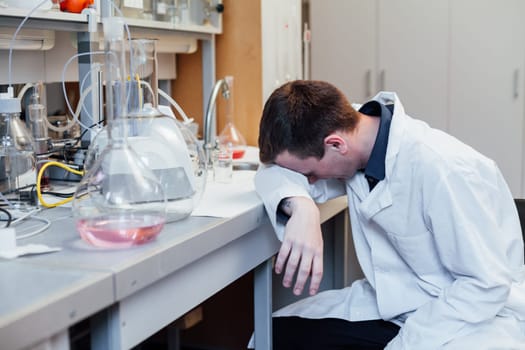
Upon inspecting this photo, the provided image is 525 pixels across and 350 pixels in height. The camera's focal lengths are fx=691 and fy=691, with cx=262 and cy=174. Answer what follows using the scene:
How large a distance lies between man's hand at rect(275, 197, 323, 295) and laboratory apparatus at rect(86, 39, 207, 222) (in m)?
0.21

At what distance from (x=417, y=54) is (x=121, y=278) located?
2659 millimetres

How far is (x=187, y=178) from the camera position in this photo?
4.66ft

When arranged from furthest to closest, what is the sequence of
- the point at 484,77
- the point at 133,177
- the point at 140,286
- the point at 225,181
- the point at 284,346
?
the point at 484,77 < the point at 225,181 < the point at 284,346 < the point at 133,177 < the point at 140,286

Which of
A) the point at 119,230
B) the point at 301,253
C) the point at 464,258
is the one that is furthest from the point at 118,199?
the point at 464,258

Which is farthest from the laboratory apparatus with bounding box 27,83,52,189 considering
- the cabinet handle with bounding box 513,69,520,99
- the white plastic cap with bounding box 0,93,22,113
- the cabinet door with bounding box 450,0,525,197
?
the cabinet handle with bounding box 513,69,520,99

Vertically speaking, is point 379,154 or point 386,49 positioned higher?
point 386,49

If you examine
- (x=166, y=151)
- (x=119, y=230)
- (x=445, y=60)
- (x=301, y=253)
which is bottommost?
(x=301, y=253)

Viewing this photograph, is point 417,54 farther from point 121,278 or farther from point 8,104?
point 121,278

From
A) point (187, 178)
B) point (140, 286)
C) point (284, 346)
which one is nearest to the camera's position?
point (140, 286)

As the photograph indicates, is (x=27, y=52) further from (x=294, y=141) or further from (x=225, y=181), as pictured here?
(x=294, y=141)

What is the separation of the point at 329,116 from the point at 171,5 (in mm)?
1103

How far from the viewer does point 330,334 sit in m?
1.66

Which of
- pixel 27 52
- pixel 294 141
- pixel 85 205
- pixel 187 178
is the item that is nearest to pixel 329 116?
pixel 294 141

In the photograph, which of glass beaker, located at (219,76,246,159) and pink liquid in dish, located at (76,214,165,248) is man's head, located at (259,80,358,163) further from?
glass beaker, located at (219,76,246,159)
